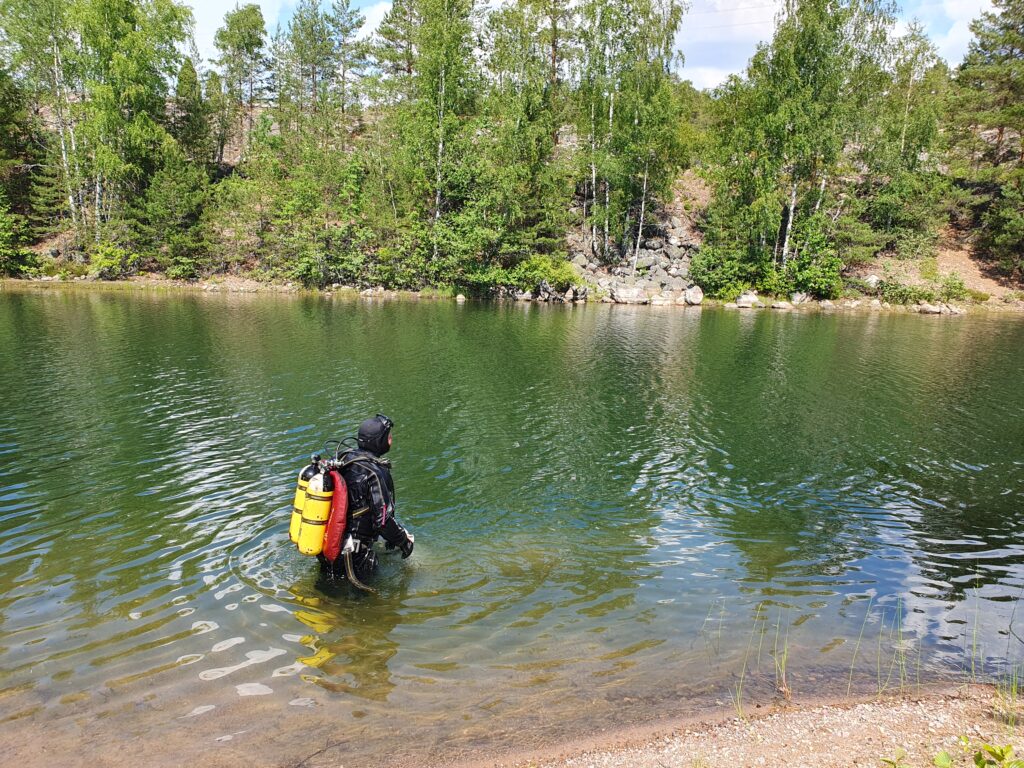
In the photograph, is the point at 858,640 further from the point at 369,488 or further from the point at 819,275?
the point at 819,275

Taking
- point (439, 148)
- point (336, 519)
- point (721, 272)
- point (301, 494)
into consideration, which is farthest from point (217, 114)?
point (336, 519)

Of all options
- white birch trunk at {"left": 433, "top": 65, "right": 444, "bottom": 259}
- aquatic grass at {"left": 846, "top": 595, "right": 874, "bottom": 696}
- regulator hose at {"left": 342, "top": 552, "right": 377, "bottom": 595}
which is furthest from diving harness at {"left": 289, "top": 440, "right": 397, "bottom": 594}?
white birch trunk at {"left": 433, "top": 65, "right": 444, "bottom": 259}

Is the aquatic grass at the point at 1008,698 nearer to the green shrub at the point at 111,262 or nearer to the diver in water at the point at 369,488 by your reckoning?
the diver in water at the point at 369,488

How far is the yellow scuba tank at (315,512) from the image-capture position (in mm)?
7250

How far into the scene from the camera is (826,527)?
1182cm

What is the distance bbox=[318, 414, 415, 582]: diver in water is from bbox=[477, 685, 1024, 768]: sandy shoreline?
320 centimetres

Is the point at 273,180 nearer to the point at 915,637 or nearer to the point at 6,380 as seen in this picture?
the point at 6,380

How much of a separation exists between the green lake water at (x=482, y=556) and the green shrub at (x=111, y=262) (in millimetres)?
37509

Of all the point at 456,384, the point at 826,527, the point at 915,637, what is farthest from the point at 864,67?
the point at 915,637

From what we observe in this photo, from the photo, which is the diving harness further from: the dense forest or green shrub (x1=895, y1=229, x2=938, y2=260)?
green shrub (x1=895, y1=229, x2=938, y2=260)

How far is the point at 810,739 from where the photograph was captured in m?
5.61

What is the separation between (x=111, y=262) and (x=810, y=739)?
219ft

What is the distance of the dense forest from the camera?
55844mm

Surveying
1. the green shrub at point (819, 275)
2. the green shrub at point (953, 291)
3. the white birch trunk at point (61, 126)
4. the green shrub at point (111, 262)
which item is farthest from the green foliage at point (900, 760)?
the white birch trunk at point (61, 126)
